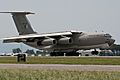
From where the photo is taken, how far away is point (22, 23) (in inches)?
3361

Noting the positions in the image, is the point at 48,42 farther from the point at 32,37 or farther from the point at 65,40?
the point at 32,37

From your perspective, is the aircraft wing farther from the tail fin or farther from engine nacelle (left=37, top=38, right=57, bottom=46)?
the tail fin

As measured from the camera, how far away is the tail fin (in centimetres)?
8358

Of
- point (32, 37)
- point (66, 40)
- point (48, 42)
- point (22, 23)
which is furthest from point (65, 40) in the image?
point (22, 23)

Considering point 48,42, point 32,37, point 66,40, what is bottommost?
point 48,42

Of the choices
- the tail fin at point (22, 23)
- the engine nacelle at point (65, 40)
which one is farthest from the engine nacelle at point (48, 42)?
the tail fin at point (22, 23)

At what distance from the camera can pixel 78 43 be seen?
7700cm

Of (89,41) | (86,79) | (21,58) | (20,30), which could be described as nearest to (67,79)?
(86,79)

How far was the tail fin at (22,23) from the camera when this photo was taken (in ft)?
274

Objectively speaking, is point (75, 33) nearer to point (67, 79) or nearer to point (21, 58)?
point (21, 58)

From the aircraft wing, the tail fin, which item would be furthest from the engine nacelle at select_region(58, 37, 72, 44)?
the tail fin

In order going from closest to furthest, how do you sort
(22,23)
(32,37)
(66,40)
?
(66,40)
(32,37)
(22,23)

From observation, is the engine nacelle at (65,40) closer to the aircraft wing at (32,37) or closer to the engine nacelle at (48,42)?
the engine nacelle at (48,42)

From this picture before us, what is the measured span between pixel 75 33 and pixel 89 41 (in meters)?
4.66
